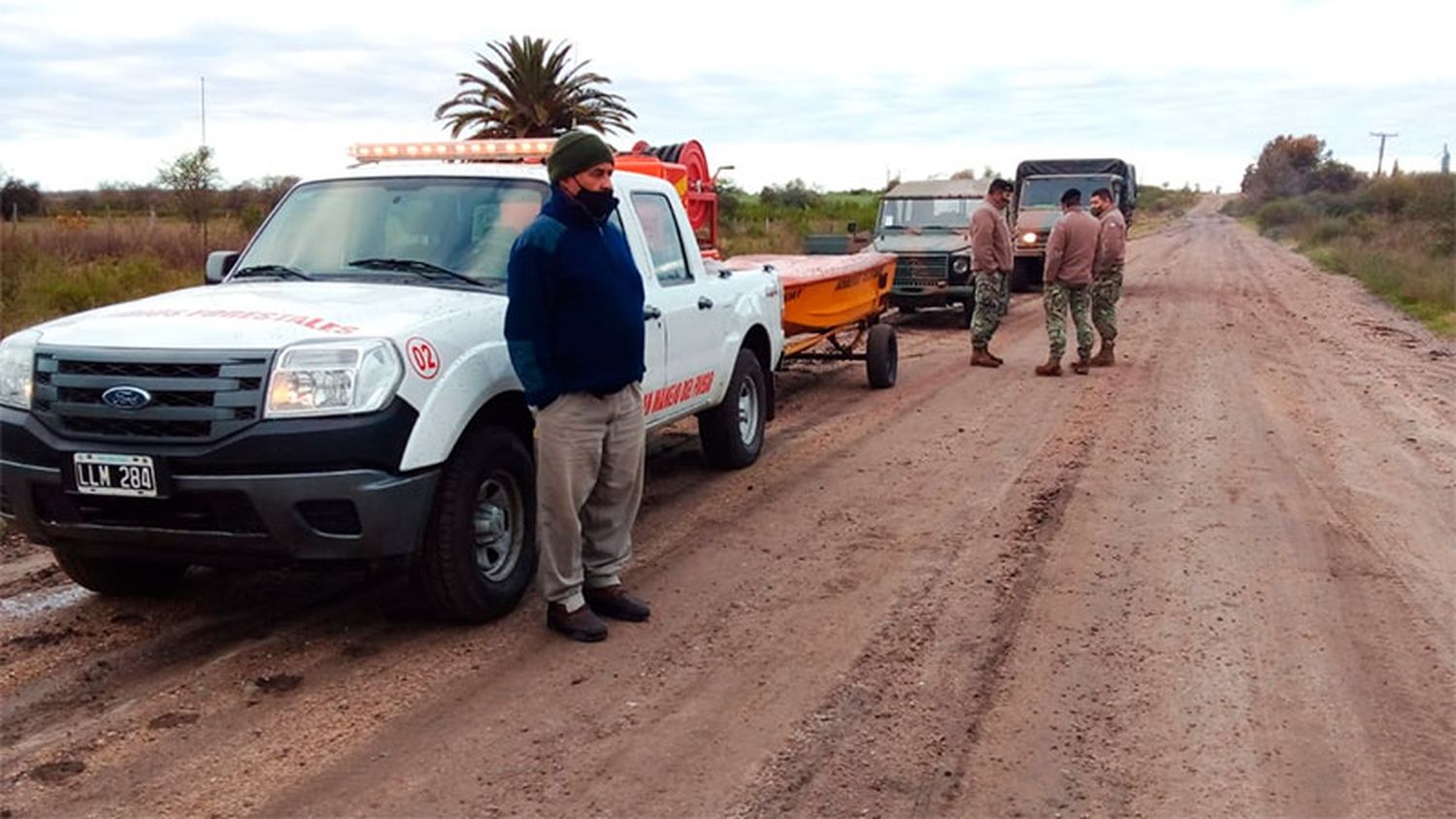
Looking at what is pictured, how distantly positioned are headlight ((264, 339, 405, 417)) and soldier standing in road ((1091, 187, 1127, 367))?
10523mm

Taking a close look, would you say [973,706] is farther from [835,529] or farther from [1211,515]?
[1211,515]

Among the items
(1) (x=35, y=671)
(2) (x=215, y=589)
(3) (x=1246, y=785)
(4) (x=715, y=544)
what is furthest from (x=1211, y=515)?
(1) (x=35, y=671)

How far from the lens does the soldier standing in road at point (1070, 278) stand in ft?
43.1

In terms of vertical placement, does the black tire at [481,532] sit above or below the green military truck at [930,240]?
below

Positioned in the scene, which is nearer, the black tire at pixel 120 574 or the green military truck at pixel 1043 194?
the black tire at pixel 120 574

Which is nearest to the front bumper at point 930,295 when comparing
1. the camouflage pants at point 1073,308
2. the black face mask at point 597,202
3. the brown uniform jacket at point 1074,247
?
the camouflage pants at point 1073,308

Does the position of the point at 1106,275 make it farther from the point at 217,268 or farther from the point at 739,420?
the point at 217,268

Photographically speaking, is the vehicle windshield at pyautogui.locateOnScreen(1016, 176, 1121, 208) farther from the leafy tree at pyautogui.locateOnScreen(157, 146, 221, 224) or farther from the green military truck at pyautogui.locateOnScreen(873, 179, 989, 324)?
the leafy tree at pyautogui.locateOnScreen(157, 146, 221, 224)

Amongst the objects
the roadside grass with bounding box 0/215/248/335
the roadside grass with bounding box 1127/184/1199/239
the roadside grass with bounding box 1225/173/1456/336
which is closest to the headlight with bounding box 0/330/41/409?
the roadside grass with bounding box 0/215/248/335

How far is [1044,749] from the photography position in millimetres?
4180

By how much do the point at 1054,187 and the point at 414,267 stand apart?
19659 millimetres

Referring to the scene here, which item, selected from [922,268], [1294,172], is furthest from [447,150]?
[1294,172]

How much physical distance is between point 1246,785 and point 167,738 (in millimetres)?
3504

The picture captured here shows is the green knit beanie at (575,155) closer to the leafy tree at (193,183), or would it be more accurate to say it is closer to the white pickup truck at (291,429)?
the white pickup truck at (291,429)
